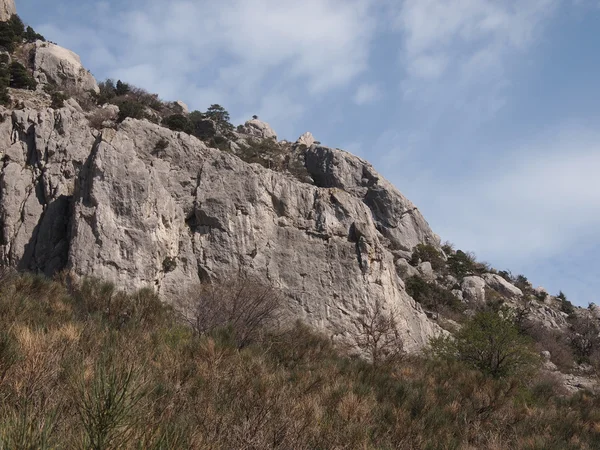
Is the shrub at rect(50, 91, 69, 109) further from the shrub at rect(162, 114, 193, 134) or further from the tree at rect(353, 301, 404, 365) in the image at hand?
the tree at rect(353, 301, 404, 365)

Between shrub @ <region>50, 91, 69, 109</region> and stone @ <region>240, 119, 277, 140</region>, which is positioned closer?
shrub @ <region>50, 91, 69, 109</region>

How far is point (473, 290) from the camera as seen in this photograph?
39.6 m

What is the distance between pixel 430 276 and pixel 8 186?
1311 inches

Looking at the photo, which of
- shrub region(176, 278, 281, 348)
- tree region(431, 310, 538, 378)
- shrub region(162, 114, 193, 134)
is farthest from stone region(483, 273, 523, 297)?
shrub region(162, 114, 193, 134)

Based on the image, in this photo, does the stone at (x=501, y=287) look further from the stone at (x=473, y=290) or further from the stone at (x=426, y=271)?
the stone at (x=426, y=271)

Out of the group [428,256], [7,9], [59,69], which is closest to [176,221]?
[59,69]

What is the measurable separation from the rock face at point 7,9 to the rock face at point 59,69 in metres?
9.10

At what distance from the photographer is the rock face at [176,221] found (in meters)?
19.9

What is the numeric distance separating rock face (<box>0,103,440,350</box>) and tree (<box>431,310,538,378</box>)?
23.1 ft

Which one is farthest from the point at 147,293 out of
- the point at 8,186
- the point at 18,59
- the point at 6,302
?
the point at 18,59

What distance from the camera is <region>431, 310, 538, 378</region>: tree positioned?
14883 millimetres

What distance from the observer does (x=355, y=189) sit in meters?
46.0

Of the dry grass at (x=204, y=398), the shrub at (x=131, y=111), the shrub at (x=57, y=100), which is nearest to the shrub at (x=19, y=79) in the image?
the shrub at (x=57, y=100)

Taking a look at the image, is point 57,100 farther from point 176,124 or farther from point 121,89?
point 121,89
